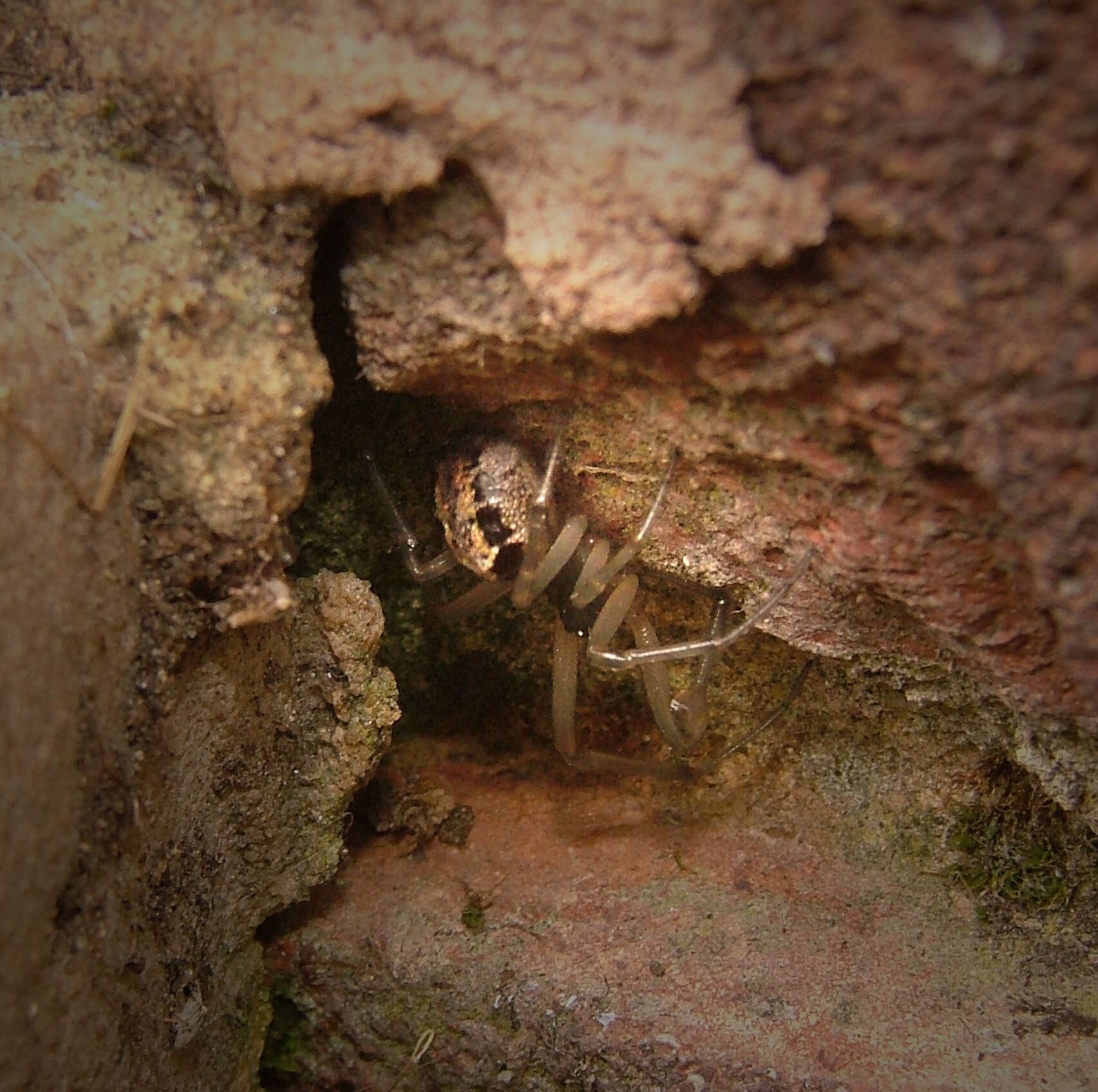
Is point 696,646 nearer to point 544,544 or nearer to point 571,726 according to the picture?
point 544,544

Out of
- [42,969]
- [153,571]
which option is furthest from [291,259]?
[42,969]

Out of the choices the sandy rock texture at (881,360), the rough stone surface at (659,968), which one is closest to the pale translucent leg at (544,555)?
the sandy rock texture at (881,360)

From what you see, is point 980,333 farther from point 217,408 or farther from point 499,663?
point 499,663

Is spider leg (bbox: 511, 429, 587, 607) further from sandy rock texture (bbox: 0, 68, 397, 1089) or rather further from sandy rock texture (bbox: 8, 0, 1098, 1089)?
sandy rock texture (bbox: 0, 68, 397, 1089)

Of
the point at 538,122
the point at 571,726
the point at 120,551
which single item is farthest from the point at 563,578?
Result: the point at 538,122

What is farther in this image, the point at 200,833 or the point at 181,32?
the point at 200,833

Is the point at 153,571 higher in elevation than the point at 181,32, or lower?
lower

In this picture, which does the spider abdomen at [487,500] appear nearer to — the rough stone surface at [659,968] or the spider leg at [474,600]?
the spider leg at [474,600]
